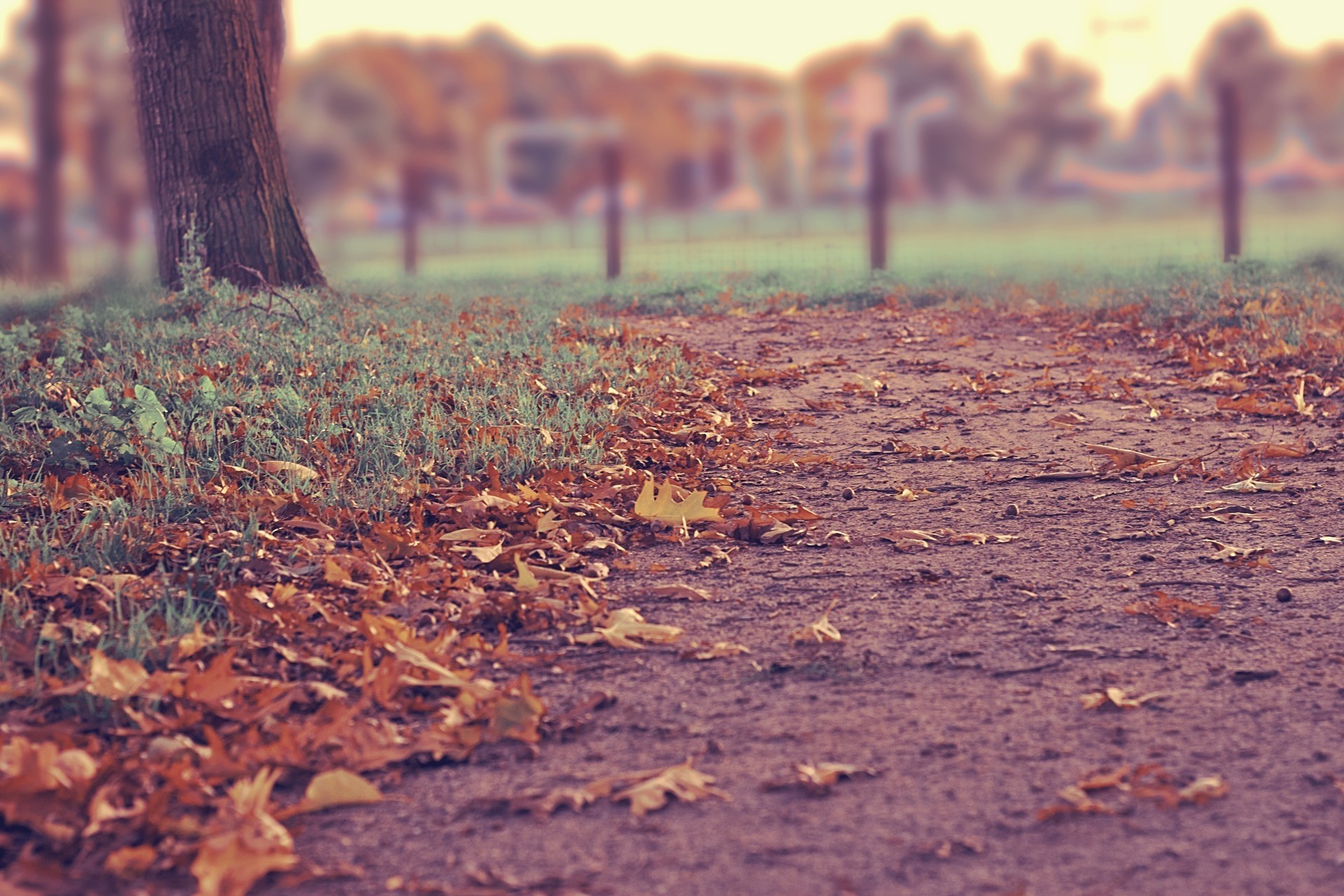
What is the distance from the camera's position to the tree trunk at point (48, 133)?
1984cm

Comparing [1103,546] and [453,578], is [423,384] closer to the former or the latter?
[453,578]

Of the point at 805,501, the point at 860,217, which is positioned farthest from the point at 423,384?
the point at 860,217

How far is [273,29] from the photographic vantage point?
11.4m

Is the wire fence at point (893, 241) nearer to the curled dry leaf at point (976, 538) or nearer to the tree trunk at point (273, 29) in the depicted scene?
the tree trunk at point (273, 29)

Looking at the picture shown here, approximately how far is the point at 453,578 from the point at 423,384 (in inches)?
93.8

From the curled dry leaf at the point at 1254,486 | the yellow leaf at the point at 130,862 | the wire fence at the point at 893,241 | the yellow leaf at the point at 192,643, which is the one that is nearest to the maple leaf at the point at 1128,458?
the curled dry leaf at the point at 1254,486

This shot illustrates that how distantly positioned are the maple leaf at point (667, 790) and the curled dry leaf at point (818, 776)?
4.7 inches

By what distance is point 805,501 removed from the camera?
4.84 m

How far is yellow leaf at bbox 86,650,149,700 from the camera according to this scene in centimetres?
292

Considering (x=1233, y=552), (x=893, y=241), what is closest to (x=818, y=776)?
(x=1233, y=552)

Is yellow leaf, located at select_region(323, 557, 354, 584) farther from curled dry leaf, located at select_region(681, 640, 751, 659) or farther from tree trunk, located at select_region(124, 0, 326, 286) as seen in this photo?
tree trunk, located at select_region(124, 0, 326, 286)

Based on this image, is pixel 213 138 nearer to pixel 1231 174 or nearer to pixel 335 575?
pixel 335 575

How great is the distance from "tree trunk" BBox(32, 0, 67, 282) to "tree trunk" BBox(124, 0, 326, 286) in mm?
12418

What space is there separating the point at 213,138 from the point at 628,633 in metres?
6.43
